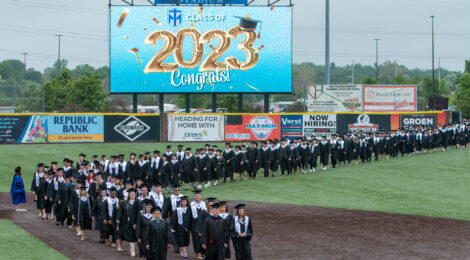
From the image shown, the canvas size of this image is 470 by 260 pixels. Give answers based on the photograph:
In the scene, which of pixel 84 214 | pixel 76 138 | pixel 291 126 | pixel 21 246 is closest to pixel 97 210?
pixel 84 214

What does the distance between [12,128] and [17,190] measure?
1620cm

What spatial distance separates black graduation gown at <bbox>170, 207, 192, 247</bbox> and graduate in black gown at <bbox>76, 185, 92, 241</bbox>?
320 centimetres

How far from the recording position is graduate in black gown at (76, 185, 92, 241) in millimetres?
16688

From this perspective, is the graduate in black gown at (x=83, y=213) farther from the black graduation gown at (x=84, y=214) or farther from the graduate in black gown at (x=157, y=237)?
the graduate in black gown at (x=157, y=237)

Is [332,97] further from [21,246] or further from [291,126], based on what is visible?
[21,246]

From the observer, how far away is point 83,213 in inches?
658

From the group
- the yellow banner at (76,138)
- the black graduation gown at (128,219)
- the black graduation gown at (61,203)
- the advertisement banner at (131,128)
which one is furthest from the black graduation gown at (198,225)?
the advertisement banner at (131,128)

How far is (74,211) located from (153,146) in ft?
64.6

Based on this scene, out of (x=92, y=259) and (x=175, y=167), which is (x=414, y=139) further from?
(x=92, y=259)

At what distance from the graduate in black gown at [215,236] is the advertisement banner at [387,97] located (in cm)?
3361

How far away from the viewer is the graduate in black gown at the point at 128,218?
14.9 m

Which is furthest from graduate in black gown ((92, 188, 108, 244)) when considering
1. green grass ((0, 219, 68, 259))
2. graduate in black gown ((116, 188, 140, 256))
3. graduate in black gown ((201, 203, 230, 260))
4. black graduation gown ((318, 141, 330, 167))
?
black graduation gown ((318, 141, 330, 167))

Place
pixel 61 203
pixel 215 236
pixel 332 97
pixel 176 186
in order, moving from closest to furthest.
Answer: pixel 215 236
pixel 176 186
pixel 61 203
pixel 332 97

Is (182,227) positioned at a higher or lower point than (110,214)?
lower
